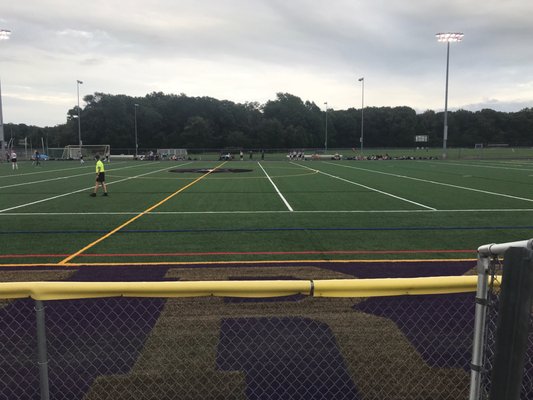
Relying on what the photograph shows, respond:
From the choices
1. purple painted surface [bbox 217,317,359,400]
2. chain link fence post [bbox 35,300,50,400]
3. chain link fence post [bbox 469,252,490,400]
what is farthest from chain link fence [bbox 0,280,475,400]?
chain link fence post [bbox 469,252,490,400]

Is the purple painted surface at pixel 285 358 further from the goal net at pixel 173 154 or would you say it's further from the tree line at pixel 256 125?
the tree line at pixel 256 125

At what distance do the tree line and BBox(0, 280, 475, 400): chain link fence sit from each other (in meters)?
112

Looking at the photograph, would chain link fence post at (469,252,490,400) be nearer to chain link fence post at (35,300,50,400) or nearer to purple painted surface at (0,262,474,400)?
purple painted surface at (0,262,474,400)

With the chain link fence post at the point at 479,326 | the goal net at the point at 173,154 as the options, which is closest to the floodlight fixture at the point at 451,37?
the goal net at the point at 173,154

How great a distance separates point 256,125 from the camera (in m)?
131

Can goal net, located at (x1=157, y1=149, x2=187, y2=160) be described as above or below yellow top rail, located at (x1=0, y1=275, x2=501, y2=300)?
above

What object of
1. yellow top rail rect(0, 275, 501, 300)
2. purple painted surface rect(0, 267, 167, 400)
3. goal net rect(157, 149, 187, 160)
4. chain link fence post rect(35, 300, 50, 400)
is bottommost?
purple painted surface rect(0, 267, 167, 400)


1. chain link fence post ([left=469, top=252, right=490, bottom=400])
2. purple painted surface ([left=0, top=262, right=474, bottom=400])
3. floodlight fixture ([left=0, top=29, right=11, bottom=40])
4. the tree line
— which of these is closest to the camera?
chain link fence post ([left=469, top=252, right=490, bottom=400])

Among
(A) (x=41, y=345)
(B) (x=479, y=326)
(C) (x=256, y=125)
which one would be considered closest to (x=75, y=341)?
(A) (x=41, y=345)

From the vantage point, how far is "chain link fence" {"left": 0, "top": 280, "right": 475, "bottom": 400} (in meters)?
4.27

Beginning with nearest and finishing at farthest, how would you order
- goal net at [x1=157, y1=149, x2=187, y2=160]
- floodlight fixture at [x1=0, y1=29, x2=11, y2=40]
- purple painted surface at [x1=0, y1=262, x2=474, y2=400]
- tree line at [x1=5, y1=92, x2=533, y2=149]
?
purple painted surface at [x1=0, y1=262, x2=474, y2=400] < floodlight fixture at [x1=0, y1=29, x2=11, y2=40] < goal net at [x1=157, y1=149, x2=187, y2=160] < tree line at [x1=5, y1=92, x2=533, y2=149]

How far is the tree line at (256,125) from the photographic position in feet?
382

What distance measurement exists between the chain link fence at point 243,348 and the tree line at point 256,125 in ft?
366

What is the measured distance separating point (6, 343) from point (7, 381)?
904mm
